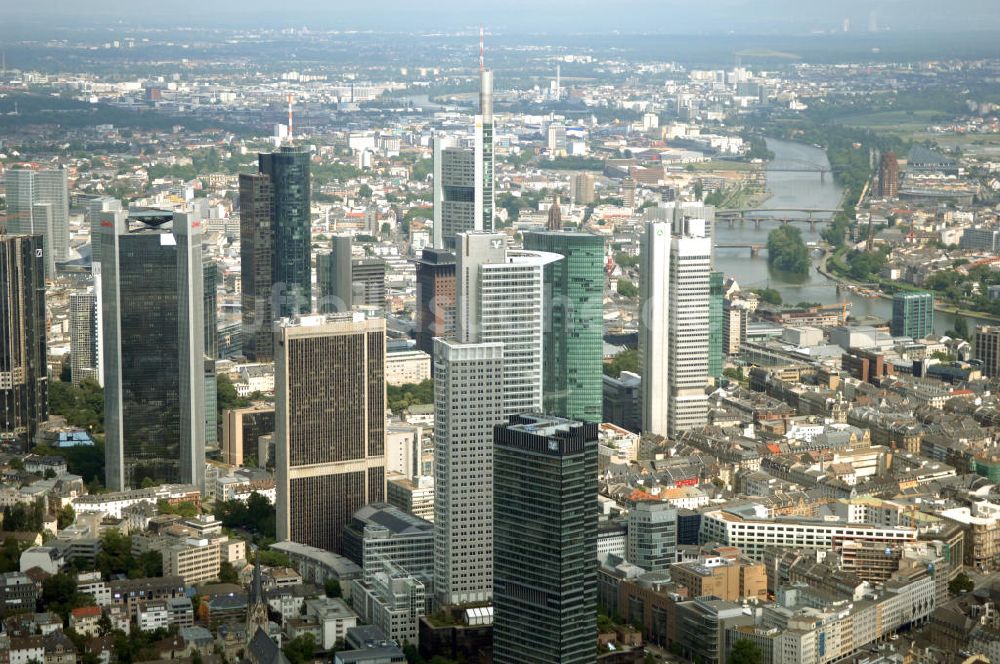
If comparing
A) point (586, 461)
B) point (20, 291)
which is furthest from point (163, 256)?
point (586, 461)

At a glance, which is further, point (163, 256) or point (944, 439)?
point (944, 439)

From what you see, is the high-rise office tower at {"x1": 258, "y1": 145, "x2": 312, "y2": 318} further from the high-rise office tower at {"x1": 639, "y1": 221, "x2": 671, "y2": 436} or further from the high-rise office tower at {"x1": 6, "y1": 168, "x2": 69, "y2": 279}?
the high-rise office tower at {"x1": 639, "y1": 221, "x2": 671, "y2": 436}

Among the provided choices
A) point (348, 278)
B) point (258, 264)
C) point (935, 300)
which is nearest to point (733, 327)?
point (348, 278)

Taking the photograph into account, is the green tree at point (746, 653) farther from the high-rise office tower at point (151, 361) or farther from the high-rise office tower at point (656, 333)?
the high-rise office tower at point (656, 333)

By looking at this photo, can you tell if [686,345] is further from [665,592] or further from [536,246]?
[665,592]

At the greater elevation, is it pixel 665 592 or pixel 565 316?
pixel 565 316

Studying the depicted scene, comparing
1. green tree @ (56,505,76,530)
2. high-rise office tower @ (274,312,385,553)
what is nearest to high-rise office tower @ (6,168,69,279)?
green tree @ (56,505,76,530)
